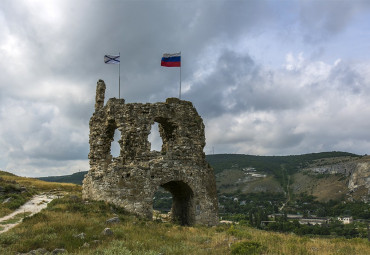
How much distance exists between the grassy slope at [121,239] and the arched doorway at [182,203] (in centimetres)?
414

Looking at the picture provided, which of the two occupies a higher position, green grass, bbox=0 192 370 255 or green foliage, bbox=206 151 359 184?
green foliage, bbox=206 151 359 184

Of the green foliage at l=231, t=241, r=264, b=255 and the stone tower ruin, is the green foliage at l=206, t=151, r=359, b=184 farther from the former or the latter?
the green foliage at l=231, t=241, r=264, b=255

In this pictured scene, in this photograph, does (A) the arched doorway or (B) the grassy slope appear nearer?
(B) the grassy slope

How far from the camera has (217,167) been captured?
155000 mm

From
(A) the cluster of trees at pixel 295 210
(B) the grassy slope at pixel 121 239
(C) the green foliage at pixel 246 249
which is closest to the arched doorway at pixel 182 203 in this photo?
(B) the grassy slope at pixel 121 239

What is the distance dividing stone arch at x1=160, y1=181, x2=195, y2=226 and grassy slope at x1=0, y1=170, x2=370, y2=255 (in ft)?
13.5

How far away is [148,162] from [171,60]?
7.13 meters

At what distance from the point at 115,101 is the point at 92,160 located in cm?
424

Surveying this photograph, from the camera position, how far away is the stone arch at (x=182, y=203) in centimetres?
1818

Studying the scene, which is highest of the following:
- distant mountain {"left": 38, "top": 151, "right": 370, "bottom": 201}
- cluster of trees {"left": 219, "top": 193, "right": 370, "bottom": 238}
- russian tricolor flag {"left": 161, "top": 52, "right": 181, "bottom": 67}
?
russian tricolor flag {"left": 161, "top": 52, "right": 181, "bottom": 67}

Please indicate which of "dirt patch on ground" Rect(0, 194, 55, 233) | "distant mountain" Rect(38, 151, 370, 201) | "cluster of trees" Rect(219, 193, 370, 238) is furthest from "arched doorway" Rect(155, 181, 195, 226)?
"distant mountain" Rect(38, 151, 370, 201)

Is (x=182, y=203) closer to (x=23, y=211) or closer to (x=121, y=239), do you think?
(x=121, y=239)

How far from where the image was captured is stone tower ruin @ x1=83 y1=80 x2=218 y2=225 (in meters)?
16.3

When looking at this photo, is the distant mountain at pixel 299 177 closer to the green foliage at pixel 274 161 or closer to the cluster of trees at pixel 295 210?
the green foliage at pixel 274 161
